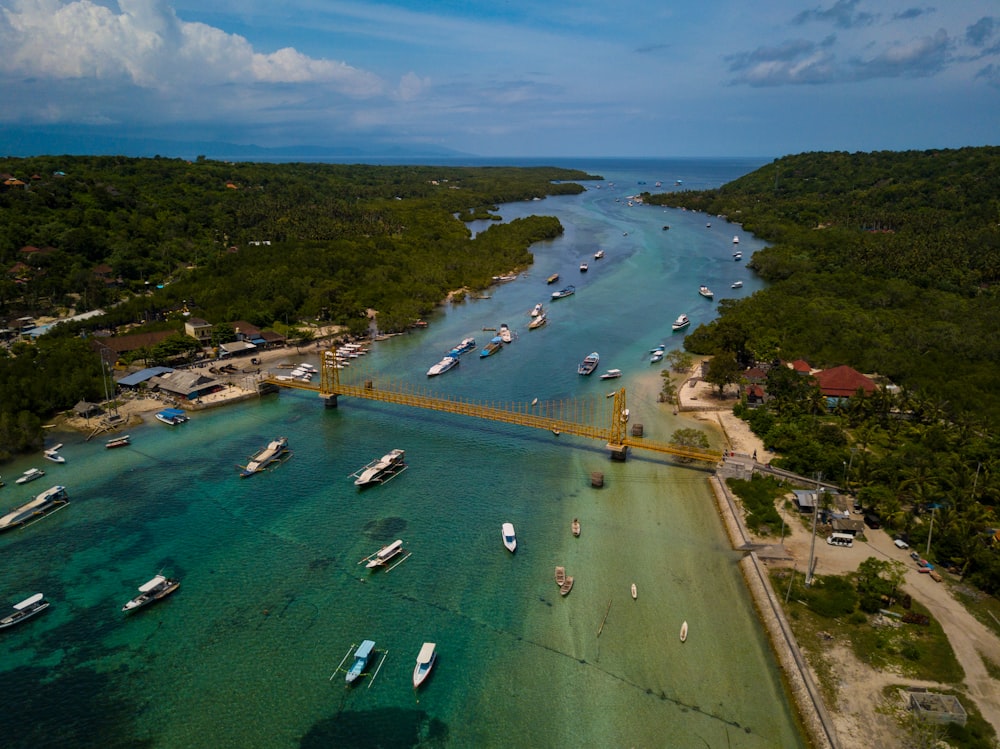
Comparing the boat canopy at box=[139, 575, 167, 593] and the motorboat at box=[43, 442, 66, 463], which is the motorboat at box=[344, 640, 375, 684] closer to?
the boat canopy at box=[139, 575, 167, 593]

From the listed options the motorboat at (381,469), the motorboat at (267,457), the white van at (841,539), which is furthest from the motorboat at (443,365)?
the white van at (841,539)

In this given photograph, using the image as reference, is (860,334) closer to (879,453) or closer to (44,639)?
(879,453)

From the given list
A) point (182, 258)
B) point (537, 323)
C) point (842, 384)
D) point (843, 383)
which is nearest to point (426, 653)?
point (842, 384)

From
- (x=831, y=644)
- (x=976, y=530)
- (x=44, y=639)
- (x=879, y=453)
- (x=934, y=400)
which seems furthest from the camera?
(x=934, y=400)

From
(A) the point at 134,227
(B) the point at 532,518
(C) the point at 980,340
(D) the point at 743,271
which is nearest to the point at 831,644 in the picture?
(B) the point at 532,518

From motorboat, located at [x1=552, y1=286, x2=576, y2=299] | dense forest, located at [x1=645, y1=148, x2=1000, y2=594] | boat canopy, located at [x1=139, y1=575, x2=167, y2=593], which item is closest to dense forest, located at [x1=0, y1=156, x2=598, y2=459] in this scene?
motorboat, located at [x1=552, y1=286, x2=576, y2=299]
